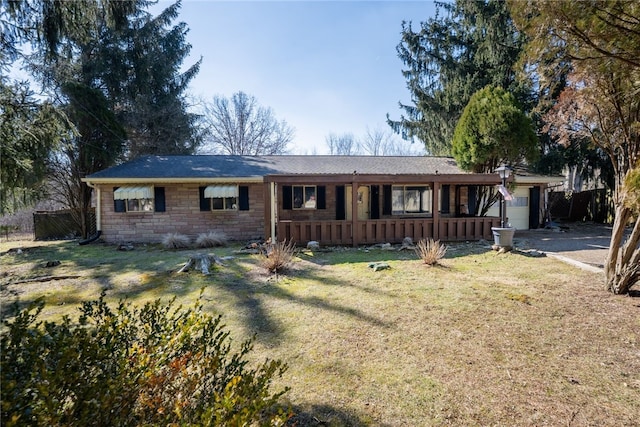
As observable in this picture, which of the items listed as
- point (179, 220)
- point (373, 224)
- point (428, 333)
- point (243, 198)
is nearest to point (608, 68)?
point (428, 333)

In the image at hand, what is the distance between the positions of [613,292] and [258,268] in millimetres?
6326

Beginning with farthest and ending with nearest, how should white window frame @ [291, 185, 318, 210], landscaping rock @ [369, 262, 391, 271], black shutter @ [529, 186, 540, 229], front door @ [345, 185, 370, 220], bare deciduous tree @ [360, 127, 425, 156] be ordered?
bare deciduous tree @ [360, 127, 425, 156]
black shutter @ [529, 186, 540, 229]
front door @ [345, 185, 370, 220]
white window frame @ [291, 185, 318, 210]
landscaping rock @ [369, 262, 391, 271]

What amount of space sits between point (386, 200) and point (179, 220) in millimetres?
7896

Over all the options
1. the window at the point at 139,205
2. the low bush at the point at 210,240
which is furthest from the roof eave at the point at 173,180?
the low bush at the point at 210,240

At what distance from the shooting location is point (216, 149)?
2450 centimetres

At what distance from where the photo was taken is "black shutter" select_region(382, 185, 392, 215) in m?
12.1

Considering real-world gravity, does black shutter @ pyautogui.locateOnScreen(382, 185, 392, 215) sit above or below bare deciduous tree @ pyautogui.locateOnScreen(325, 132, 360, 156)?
below

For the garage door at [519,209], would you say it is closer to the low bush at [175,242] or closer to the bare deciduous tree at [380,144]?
the low bush at [175,242]

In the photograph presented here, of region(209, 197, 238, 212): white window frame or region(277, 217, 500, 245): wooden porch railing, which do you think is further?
region(209, 197, 238, 212): white window frame

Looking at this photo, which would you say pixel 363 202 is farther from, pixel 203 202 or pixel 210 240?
pixel 203 202

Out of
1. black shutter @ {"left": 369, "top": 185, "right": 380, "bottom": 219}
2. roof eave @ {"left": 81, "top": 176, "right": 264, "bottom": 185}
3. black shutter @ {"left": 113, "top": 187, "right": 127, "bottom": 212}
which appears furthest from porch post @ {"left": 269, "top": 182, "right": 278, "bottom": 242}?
black shutter @ {"left": 113, "top": 187, "right": 127, "bottom": 212}

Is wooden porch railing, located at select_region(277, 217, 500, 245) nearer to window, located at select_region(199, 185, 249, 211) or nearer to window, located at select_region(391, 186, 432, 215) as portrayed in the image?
window, located at select_region(391, 186, 432, 215)

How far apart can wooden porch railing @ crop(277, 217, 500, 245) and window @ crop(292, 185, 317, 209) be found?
8.48 ft

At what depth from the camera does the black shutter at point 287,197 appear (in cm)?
1135
